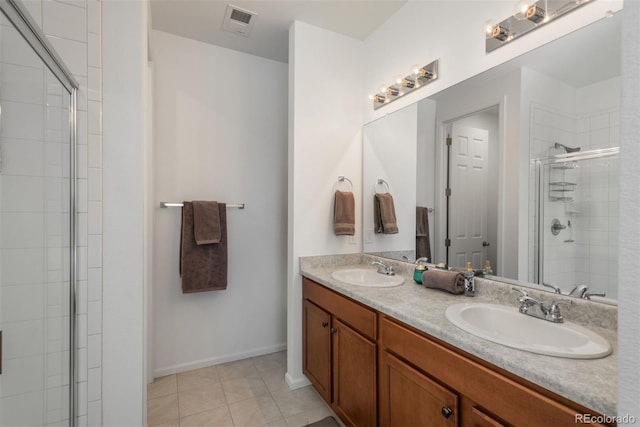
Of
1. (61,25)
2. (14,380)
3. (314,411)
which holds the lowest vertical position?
(314,411)

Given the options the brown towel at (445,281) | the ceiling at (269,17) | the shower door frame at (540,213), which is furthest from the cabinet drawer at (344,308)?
the ceiling at (269,17)

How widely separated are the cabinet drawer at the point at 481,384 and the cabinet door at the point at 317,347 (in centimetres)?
64

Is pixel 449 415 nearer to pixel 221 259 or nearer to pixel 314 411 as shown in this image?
pixel 314 411

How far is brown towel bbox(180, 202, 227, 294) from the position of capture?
226cm

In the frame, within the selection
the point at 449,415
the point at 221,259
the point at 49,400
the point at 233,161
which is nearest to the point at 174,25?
the point at 233,161

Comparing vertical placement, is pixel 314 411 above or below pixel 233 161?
below

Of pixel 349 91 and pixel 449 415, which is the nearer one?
pixel 449 415

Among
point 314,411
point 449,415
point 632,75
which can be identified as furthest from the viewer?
point 314,411

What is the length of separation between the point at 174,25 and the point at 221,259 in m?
1.79

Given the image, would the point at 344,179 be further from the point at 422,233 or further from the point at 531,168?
the point at 531,168

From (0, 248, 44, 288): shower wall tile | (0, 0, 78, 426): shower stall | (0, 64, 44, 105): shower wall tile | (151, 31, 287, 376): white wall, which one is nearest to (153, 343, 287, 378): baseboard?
(151, 31, 287, 376): white wall

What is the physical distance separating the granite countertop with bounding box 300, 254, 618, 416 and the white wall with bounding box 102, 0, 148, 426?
101 cm

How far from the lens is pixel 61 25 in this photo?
1.28 m

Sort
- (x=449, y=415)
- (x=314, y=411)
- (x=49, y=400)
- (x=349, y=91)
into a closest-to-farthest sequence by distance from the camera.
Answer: (x=449, y=415) → (x=49, y=400) → (x=314, y=411) → (x=349, y=91)
